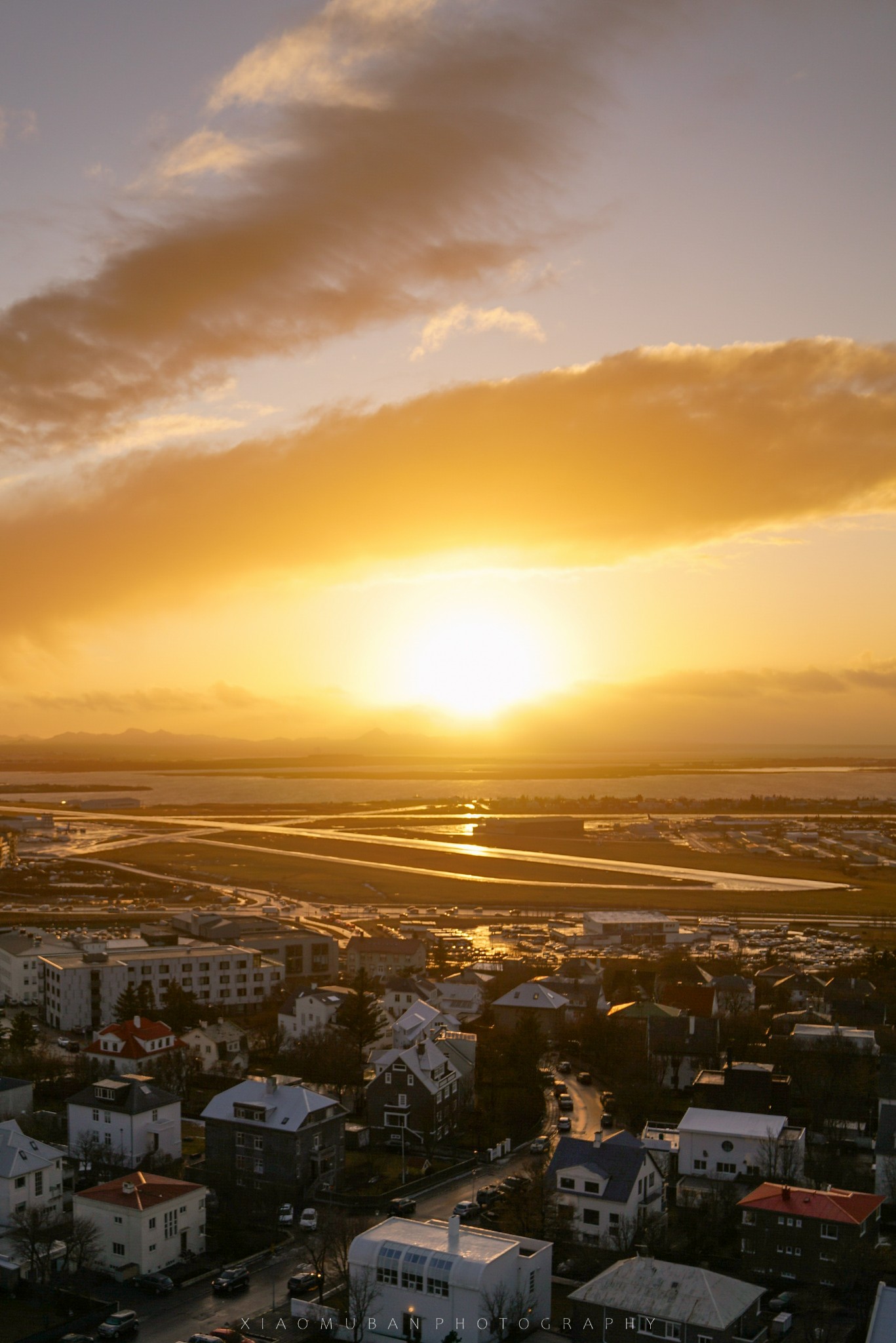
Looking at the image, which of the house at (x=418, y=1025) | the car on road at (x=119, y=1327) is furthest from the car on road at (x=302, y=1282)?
the house at (x=418, y=1025)

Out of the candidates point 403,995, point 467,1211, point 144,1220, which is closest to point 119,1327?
point 144,1220

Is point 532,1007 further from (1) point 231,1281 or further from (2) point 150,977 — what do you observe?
(1) point 231,1281

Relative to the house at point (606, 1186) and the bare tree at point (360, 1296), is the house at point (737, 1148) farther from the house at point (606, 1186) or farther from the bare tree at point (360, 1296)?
the bare tree at point (360, 1296)

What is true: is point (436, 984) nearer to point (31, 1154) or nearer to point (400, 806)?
point (31, 1154)

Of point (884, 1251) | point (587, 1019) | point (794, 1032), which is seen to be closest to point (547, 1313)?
point (884, 1251)

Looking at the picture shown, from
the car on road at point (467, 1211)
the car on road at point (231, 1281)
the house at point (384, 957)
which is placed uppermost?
the car on road at point (231, 1281)

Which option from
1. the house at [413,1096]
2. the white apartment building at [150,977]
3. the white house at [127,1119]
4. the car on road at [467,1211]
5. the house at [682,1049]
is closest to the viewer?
the car on road at [467,1211]
